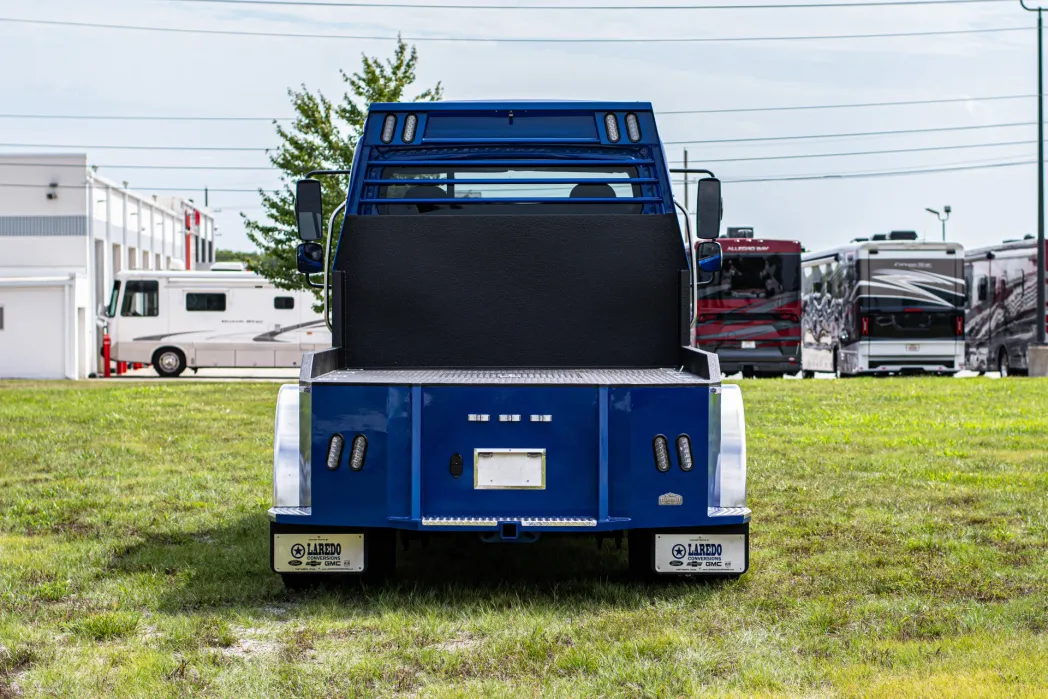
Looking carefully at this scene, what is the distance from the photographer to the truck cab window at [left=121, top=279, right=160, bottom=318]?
39.5 m

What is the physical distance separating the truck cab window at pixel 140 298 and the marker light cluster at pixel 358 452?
3417 centimetres

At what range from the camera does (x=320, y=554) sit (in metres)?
7.03

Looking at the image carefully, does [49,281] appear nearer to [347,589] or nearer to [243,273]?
[243,273]

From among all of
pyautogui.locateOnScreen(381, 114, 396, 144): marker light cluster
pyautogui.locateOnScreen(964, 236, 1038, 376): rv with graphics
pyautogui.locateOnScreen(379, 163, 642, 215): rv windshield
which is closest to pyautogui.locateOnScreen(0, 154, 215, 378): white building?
pyautogui.locateOnScreen(964, 236, 1038, 376): rv with graphics

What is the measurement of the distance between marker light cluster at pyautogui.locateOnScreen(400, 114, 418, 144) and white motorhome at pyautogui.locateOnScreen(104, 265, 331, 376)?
102 feet

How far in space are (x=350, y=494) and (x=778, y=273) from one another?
24.8 meters

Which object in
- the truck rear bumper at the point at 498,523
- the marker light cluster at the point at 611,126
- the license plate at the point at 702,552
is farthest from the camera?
the marker light cluster at the point at 611,126

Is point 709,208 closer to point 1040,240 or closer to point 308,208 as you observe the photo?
point 308,208

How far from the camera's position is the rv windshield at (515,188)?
874 cm

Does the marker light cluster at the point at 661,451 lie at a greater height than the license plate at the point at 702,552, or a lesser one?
greater

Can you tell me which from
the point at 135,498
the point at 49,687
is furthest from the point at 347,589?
the point at 135,498

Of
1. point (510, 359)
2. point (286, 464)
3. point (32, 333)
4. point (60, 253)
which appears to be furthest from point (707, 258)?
point (60, 253)

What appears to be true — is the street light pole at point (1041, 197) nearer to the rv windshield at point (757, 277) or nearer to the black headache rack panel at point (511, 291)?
the rv windshield at point (757, 277)

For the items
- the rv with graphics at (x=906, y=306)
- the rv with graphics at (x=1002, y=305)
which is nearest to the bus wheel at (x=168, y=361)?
the rv with graphics at (x=906, y=306)
